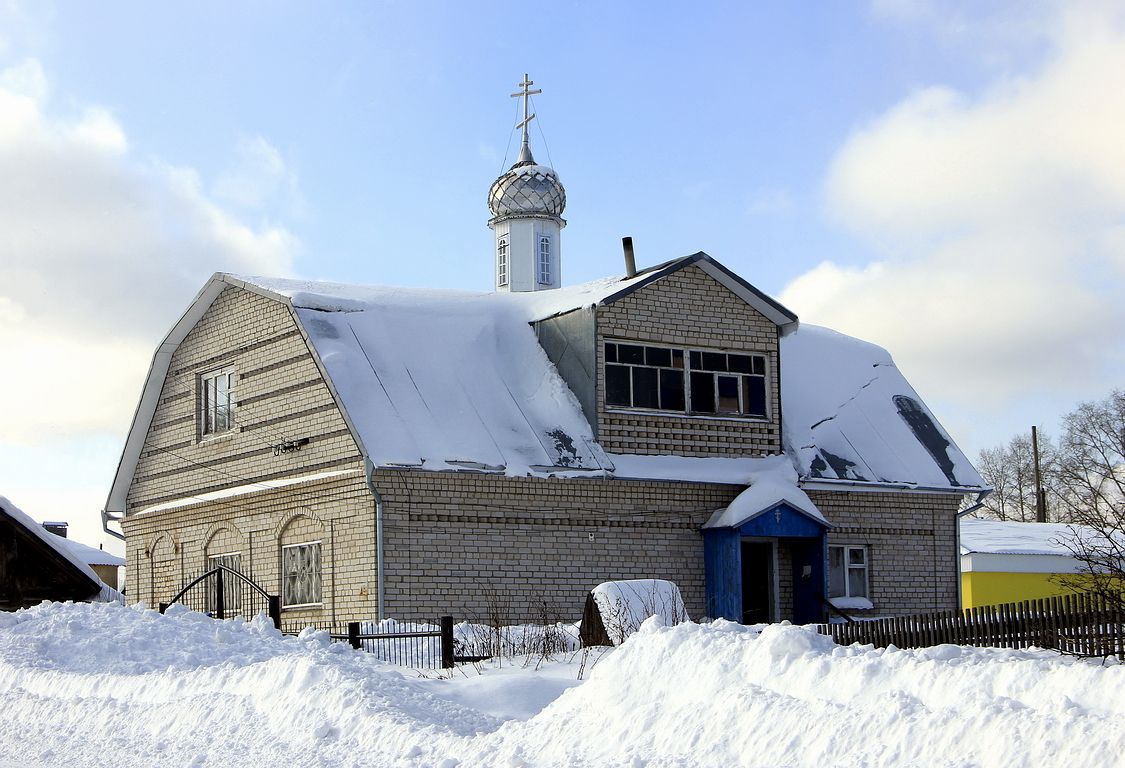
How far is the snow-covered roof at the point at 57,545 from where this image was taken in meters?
17.5

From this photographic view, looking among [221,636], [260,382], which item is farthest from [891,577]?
[221,636]

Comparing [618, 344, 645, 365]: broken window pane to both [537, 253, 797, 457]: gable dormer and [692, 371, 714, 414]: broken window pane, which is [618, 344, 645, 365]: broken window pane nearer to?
[537, 253, 797, 457]: gable dormer

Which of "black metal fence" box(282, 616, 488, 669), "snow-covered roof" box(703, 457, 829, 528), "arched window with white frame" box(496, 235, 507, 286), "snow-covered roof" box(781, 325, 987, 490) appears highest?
"arched window with white frame" box(496, 235, 507, 286)

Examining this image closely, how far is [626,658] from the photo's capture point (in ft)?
35.6

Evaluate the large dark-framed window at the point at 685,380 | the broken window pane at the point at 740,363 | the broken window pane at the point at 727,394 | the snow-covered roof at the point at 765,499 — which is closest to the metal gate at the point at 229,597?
the large dark-framed window at the point at 685,380

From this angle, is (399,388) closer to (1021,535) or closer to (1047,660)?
(1047,660)

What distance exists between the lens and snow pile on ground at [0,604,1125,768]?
8.15m

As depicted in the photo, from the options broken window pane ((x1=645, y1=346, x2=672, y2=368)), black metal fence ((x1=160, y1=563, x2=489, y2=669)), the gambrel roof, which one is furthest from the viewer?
broken window pane ((x1=645, y1=346, x2=672, y2=368))

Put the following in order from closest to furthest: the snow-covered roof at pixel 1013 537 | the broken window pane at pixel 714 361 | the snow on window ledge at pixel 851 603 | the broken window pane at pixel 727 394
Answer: the broken window pane at pixel 714 361 → the broken window pane at pixel 727 394 → the snow on window ledge at pixel 851 603 → the snow-covered roof at pixel 1013 537

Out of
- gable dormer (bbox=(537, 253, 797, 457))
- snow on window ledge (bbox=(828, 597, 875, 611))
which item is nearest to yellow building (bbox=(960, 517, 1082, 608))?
snow on window ledge (bbox=(828, 597, 875, 611))

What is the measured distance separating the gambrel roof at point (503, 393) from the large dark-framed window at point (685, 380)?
83 cm

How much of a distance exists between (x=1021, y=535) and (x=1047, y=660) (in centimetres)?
3035

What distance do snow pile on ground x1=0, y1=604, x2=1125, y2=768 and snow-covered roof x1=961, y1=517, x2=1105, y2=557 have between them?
23.2m

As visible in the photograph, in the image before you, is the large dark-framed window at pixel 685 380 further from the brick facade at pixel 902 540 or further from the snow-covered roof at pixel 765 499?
the brick facade at pixel 902 540
